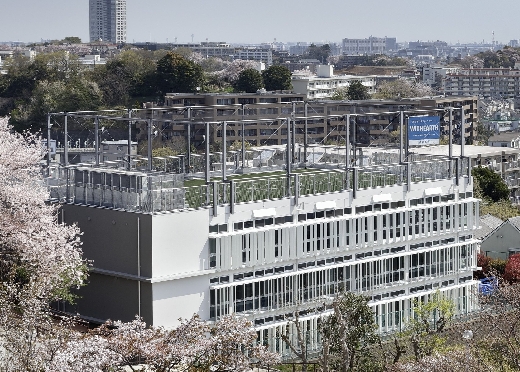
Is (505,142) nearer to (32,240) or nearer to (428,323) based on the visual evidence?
(428,323)

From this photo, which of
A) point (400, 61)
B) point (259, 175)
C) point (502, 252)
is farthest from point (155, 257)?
point (400, 61)

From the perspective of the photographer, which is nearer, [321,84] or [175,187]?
[175,187]

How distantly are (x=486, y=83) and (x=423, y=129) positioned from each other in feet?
349

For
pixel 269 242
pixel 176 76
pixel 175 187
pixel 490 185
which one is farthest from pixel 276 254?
pixel 176 76

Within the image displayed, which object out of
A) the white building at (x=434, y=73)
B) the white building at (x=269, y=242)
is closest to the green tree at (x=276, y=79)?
the white building at (x=269, y=242)

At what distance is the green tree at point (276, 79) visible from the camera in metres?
74.4

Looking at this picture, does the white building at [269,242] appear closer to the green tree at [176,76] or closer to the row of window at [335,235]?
the row of window at [335,235]

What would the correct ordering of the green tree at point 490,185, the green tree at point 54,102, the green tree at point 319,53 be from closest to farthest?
the green tree at point 490,185
the green tree at point 54,102
the green tree at point 319,53

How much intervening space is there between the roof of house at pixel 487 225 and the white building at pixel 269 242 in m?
10.7

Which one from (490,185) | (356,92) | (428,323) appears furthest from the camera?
(356,92)

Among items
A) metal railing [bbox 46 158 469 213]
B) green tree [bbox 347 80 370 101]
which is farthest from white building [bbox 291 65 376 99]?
metal railing [bbox 46 158 469 213]

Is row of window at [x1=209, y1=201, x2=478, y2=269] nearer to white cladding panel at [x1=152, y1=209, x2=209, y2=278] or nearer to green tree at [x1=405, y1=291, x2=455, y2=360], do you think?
white cladding panel at [x1=152, y1=209, x2=209, y2=278]

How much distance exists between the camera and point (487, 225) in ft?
135

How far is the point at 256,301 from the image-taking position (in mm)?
24672
